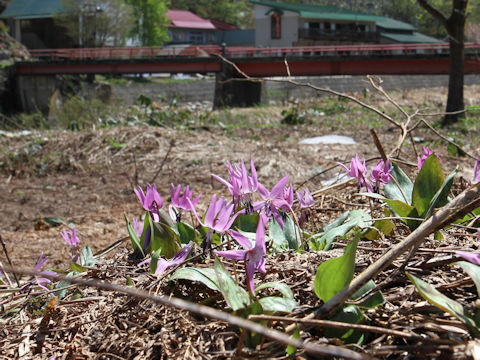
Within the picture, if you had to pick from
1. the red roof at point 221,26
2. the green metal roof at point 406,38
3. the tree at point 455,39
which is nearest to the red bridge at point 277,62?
the tree at point 455,39

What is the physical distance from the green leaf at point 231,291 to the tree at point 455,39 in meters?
12.0

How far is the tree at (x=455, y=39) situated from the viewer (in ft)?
39.4

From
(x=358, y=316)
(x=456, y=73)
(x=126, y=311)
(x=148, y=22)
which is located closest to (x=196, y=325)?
(x=126, y=311)

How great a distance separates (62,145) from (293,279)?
7.54 m

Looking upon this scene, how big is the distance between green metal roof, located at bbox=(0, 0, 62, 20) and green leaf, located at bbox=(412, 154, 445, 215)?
4543cm

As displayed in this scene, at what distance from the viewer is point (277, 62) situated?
902 inches

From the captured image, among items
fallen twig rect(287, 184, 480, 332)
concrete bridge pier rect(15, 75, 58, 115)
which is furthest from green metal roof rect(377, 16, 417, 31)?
fallen twig rect(287, 184, 480, 332)

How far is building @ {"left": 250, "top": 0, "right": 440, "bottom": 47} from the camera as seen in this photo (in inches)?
1788

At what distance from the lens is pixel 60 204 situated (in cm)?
596

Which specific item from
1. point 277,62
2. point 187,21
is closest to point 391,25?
point 187,21

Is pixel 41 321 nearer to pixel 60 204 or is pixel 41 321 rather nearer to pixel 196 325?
pixel 196 325

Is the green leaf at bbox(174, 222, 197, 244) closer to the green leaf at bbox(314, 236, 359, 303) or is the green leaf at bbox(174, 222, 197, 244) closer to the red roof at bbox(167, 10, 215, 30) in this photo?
the green leaf at bbox(314, 236, 359, 303)

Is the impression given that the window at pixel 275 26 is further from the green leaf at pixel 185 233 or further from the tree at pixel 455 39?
the green leaf at pixel 185 233

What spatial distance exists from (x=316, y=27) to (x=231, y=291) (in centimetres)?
4886
